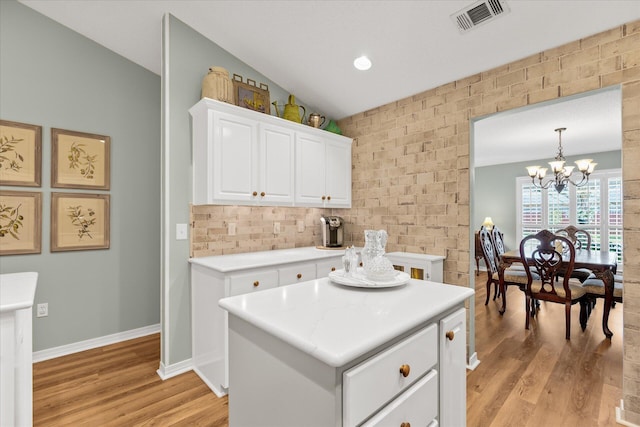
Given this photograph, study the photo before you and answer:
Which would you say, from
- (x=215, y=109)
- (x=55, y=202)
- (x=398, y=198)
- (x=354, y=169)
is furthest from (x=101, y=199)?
(x=398, y=198)

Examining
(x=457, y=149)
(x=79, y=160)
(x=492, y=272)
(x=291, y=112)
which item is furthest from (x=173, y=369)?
(x=492, y=272)

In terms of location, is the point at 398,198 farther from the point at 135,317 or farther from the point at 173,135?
the point at 135,317

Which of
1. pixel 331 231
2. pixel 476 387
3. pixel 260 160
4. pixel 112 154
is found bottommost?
pixel 476 387

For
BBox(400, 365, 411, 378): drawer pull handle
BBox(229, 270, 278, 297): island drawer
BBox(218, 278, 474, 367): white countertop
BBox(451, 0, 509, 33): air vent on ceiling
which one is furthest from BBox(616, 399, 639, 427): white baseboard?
BBox(451, 0, 509, 33): air vent on ceiling

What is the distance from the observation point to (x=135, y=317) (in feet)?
10.4

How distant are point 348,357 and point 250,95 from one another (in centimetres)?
258

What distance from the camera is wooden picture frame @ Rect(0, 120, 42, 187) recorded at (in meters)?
2.48

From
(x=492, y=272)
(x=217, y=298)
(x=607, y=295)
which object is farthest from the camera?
(x=492, y=272)

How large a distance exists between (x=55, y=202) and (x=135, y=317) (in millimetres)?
1296

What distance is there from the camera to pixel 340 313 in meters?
1.11

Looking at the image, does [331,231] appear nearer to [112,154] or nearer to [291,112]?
[291,112]

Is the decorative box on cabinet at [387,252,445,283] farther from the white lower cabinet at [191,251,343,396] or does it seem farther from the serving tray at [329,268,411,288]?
the serving tray at [329,268,411,288]

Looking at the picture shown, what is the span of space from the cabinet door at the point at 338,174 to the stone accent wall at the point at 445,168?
0.11 meters

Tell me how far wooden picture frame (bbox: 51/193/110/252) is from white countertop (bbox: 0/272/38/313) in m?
0.69
